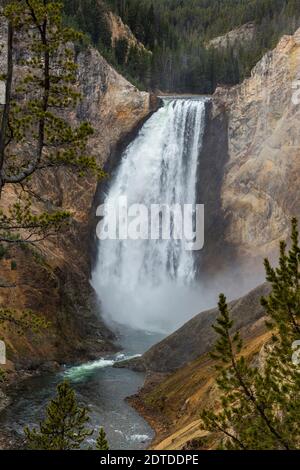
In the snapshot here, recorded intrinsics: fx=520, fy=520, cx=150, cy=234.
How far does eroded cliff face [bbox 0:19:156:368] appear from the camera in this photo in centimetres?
3775

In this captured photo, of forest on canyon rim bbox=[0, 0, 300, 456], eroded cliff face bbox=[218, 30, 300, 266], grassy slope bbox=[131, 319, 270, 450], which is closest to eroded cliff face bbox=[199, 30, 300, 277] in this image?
eroded cliff face bbox=[218, 30, 300, 266]

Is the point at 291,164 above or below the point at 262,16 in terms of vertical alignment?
below

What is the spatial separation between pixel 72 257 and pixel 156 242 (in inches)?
458

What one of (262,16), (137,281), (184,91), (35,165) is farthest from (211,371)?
(262,16)

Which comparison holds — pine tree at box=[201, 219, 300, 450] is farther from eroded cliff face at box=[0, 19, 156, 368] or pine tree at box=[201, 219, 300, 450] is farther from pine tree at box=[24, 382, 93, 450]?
eroded cliff face at box=[0, 19, 156, 368]

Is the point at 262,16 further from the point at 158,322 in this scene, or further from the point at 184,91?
the point at 158,322

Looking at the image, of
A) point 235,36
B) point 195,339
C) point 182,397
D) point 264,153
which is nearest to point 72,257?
point 195,339

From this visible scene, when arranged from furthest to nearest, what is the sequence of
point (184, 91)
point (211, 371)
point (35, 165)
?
1. point (184, 91)
2. point (211, 371)
3. point (35, 165)

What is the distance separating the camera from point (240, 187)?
183 feet

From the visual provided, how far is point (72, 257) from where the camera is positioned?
161 feet

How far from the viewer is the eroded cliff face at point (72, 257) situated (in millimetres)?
37750

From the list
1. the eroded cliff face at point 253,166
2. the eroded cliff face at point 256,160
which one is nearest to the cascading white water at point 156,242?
the eroded cliff face at point 253,166

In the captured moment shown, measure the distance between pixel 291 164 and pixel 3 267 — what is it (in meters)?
29.9
